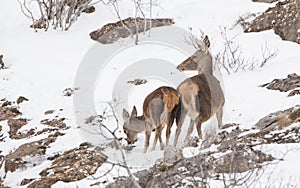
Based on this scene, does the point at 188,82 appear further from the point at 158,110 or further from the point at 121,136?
the point at 121,136

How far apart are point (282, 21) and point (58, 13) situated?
7.35 metres

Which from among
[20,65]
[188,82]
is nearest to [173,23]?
[20,65]

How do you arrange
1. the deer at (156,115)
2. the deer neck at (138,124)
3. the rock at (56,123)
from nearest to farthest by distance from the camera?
the deer at (156,115)
the deer neck at (138,124)
the rock at (56,123)

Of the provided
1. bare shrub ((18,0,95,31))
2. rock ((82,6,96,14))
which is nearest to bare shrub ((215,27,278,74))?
bare shrub ((18,0,95,31))

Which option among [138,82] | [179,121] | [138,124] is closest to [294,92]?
[179,121]

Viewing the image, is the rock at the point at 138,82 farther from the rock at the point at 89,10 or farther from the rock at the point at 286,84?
the rock at the point at 89,10

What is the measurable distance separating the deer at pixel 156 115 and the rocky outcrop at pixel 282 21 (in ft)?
21.8

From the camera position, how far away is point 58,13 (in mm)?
16328

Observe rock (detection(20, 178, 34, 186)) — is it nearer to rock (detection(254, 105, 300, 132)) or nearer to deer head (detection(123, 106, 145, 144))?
deer head (detection(123, 106, 145, 144))

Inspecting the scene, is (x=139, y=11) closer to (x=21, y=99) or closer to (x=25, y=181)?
(x=21, y=99)

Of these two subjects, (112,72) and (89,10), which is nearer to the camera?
(112,72)

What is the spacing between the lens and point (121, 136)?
8.41 meters

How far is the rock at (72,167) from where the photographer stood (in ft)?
22.1

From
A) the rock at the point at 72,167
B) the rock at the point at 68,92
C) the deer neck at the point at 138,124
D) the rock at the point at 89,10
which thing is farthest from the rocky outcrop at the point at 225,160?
the rock at the point at 89,10
